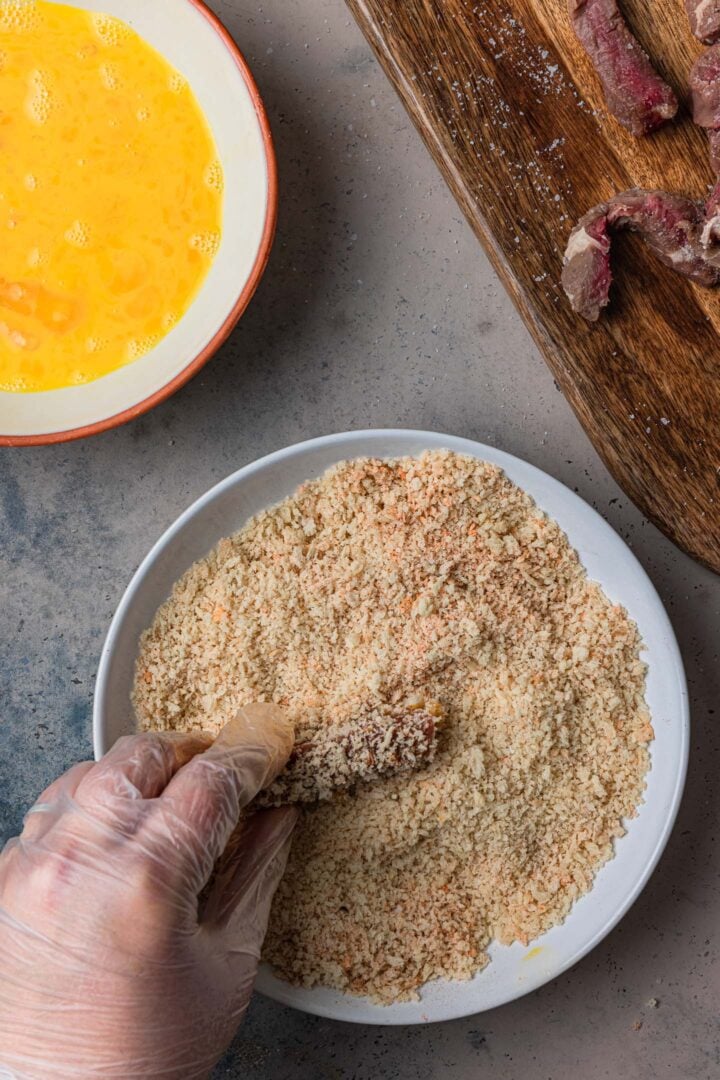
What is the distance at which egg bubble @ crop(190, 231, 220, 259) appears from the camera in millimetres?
1688

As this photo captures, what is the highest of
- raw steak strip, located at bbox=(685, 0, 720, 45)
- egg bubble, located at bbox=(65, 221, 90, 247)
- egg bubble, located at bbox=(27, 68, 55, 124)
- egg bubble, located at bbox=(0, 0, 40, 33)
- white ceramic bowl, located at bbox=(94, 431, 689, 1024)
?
egg bubble, located at bbox=(0, 0, 40, 33)

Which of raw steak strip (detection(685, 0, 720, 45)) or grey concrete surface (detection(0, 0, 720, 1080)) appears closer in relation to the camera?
raw steak strip (detection(685, 0, 720, 45))

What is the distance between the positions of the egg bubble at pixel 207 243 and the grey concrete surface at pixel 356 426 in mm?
144

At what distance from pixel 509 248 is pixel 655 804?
37.6 inches

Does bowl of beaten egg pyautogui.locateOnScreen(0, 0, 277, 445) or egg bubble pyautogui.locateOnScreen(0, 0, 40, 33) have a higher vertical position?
egg bubble pyautogui.locateOnScreen(0, 0, 40, 33)

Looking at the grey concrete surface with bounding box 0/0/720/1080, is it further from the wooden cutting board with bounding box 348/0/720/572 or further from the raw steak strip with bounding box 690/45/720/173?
the raw steak strip with bounding box 690/45/720/173

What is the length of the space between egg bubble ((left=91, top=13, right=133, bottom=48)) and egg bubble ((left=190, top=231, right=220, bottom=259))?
1.15 feet

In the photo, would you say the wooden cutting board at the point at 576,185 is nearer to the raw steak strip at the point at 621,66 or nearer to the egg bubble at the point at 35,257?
the raw steak strip at the point at 621,66

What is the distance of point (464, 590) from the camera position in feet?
5.31

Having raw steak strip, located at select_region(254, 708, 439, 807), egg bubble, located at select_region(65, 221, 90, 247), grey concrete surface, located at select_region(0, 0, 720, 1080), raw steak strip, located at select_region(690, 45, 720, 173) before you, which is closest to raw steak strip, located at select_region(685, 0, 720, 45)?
raw steak strip, located at select_region(690, 45, 720, 173)

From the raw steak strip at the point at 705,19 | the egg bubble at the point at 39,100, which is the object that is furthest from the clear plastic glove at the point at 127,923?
the raw steak strip at the point at 705,19

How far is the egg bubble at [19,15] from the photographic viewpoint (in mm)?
1684

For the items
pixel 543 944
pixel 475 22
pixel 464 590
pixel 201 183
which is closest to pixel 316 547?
pixel 464 590

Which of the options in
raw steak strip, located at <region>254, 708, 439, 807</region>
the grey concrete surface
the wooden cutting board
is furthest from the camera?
the grey concrete surface
